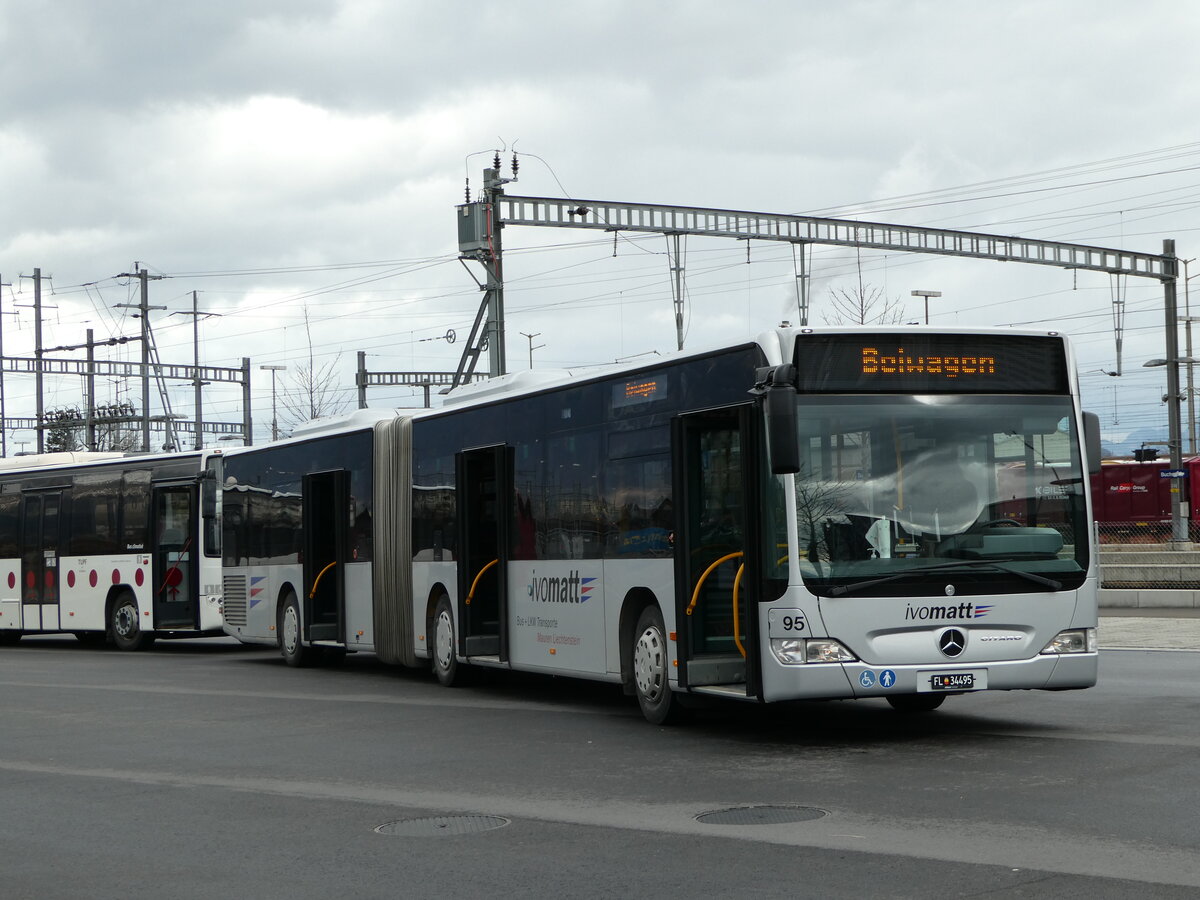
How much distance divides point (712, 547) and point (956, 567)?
1879 mm

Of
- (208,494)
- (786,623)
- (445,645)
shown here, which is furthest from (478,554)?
(208,494)

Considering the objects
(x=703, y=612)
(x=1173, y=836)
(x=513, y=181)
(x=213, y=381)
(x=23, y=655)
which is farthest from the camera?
(x=213, y=381)

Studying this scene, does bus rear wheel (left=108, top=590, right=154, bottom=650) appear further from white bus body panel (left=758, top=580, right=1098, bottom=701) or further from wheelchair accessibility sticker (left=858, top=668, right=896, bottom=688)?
wheelchair accessibility sticker (left=858, top=668, right=896, bottom=688)

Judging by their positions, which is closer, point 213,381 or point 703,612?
point 703,612

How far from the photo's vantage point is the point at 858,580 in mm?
11398

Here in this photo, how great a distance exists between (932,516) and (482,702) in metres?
6.01

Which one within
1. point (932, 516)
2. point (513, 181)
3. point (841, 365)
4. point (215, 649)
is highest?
point (513, 181)

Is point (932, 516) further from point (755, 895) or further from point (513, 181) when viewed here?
point (513, 181)

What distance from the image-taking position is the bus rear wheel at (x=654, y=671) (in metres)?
13.0

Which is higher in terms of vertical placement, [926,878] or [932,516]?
[932,516]

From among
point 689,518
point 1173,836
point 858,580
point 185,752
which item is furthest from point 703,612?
point 1173,836

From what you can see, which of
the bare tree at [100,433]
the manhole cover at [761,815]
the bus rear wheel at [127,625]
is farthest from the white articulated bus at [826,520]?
the bare tree at [100,433]

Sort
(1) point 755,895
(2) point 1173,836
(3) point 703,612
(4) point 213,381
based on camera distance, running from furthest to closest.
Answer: (4) point 213,381 < (3) point 703,612 < (2) point 1173,836 < (1) point 755,895

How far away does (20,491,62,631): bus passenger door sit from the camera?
94.3ft
